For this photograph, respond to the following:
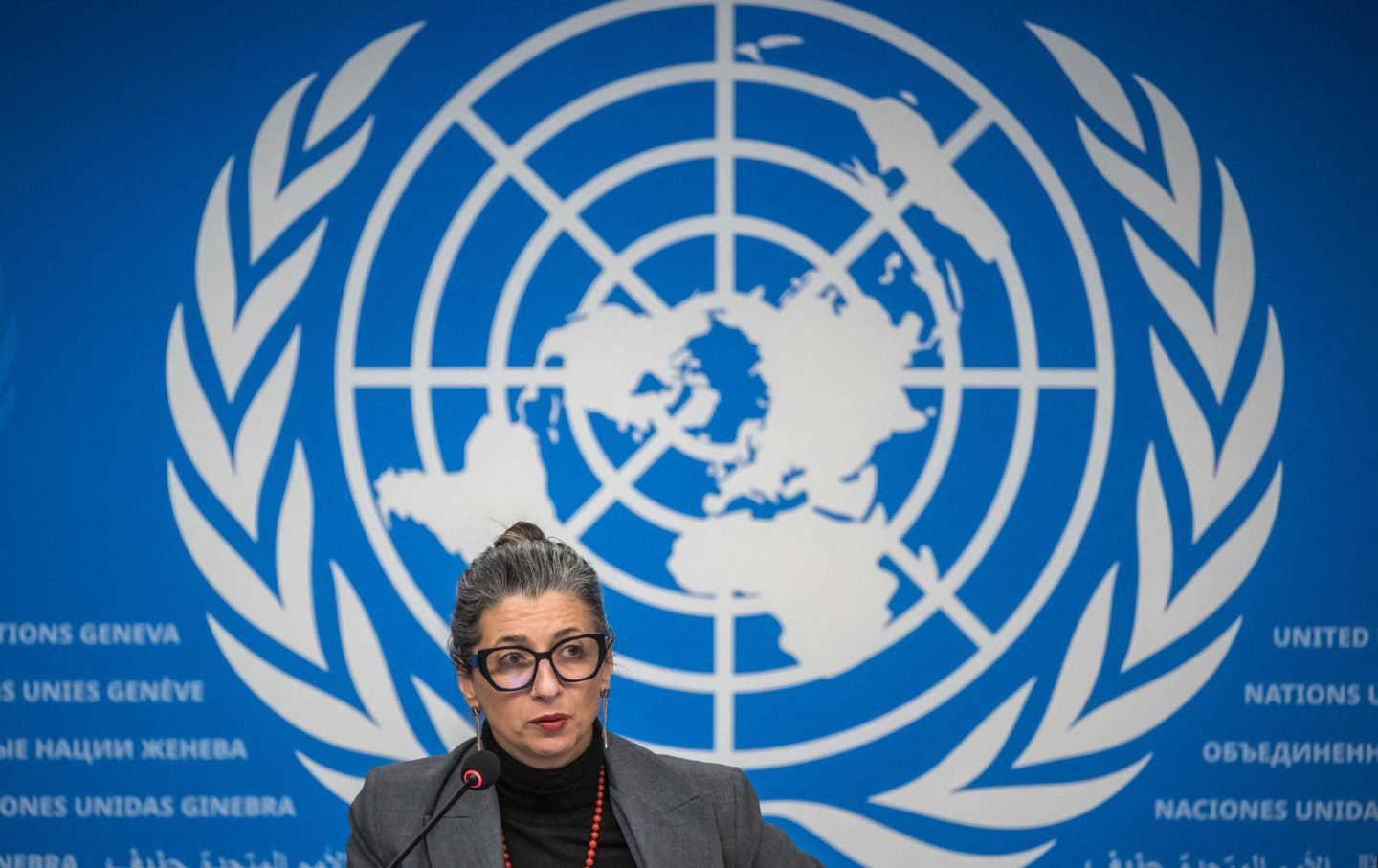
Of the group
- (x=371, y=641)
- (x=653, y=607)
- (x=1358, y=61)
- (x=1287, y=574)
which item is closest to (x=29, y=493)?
(x=371, y=641)

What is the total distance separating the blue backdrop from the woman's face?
730 millimetres

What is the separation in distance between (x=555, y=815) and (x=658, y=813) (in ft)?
0.56

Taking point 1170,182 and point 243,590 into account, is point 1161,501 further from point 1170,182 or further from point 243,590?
point 243,590

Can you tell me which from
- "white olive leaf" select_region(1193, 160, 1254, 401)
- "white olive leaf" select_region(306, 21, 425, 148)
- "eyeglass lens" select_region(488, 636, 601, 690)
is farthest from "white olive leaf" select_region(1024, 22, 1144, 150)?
"eyeglass lens" select_region(488, 636, 601, 690)

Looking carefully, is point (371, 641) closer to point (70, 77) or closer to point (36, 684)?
point (36, 684)

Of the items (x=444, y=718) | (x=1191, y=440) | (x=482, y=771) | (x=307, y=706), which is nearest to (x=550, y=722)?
(x=482, y=771)

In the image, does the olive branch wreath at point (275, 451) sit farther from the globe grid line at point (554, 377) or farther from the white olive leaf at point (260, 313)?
the globe grid line at point (554, 377)

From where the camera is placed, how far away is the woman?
6.01 feet

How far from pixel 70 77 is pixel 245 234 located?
55cm

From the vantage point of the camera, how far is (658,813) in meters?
1.92

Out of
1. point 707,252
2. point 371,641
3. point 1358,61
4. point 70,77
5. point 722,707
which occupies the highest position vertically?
point 70,77

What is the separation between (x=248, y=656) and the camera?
260cm

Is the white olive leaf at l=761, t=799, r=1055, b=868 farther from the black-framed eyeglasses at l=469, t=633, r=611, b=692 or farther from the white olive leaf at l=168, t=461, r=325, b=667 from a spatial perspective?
the white olive leaf at l=168, t=461, r=325, b=667

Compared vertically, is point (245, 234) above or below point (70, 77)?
below
